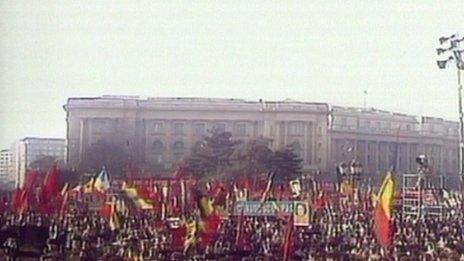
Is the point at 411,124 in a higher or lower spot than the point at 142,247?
higher

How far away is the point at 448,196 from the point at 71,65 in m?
1.74

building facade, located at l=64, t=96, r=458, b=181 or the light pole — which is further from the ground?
the light pole

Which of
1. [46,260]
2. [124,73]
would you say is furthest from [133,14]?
[46,260]

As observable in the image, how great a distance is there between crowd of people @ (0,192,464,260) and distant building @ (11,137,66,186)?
0.20 metres

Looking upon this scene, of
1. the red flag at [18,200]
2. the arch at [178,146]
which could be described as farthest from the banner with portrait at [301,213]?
the red flag at [18,200]

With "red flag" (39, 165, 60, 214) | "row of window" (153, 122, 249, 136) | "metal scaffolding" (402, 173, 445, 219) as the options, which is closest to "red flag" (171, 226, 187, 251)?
"row of window" (153, 122, 249, 136)

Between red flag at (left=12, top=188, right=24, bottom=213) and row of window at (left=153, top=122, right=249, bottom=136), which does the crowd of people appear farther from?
row of window at (left=153, top=122, right=249, bottom=136)

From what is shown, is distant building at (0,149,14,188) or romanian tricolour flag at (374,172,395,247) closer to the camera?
romanian tricolour flag at (374,172,395,247)

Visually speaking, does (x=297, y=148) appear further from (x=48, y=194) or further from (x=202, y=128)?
(x=48, y=194)

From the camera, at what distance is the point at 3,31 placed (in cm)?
365

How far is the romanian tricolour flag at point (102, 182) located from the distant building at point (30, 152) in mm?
198

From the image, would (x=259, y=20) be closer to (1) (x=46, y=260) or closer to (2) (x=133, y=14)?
(2) (x=133, y=14)

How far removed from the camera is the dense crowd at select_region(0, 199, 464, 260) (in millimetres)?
3439

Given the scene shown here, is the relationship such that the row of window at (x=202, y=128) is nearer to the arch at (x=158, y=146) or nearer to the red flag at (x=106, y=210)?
the arch at (x=158, y=146)
